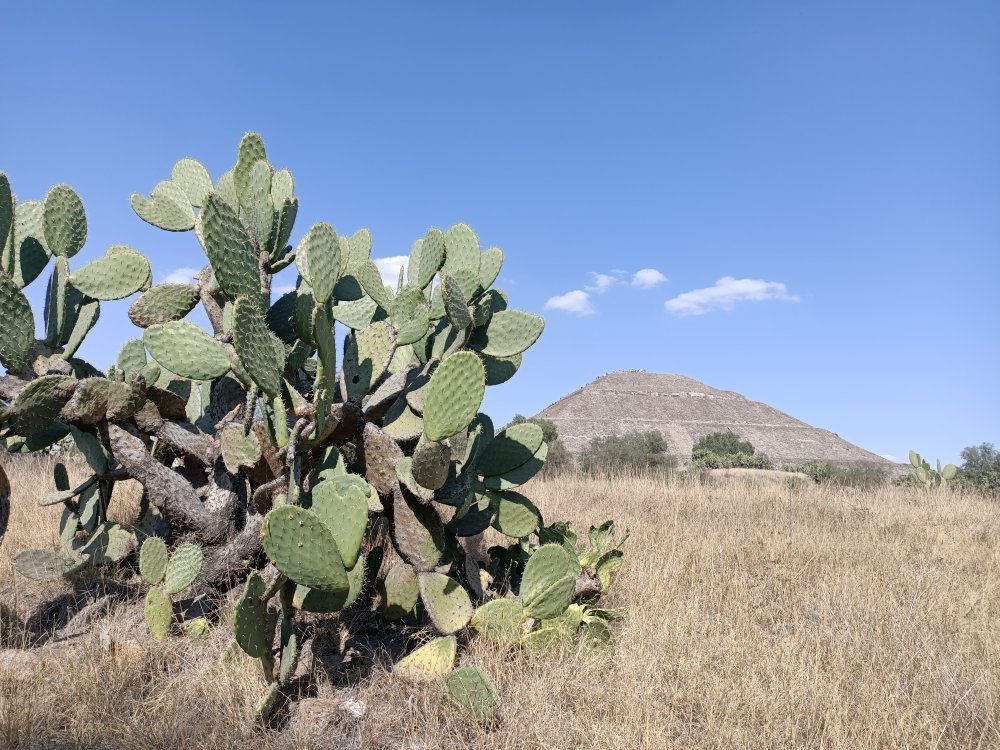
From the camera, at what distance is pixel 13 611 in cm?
325

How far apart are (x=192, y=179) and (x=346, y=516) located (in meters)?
2.16

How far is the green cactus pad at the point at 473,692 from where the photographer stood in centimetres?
223

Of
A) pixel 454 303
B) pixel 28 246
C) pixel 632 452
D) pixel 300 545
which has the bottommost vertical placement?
pixel 632 452

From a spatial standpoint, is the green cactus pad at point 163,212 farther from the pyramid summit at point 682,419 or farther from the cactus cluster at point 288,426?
the pyramid summit at point 682,419

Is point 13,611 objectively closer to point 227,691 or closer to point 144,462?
point 144,462

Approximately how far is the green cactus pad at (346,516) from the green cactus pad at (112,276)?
155 centimetres

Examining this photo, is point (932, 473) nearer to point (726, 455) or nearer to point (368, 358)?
point (726, 455)

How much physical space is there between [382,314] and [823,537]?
3498mm

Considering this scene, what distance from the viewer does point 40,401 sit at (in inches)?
107

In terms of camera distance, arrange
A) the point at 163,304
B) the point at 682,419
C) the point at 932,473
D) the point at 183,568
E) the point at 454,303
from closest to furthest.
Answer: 1. the point at 183,568
2. the point at 454,303
3. the point at 163,304
4. the point at 932,473
5. the point at 682,419

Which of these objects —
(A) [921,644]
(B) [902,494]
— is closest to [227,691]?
(A) [921,644]

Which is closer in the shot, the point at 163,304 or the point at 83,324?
the point at 163,304

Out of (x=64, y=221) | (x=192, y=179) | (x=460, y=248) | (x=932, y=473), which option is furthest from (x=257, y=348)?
(x=932, y=473)

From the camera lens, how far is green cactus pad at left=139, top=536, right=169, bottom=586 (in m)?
2.75
